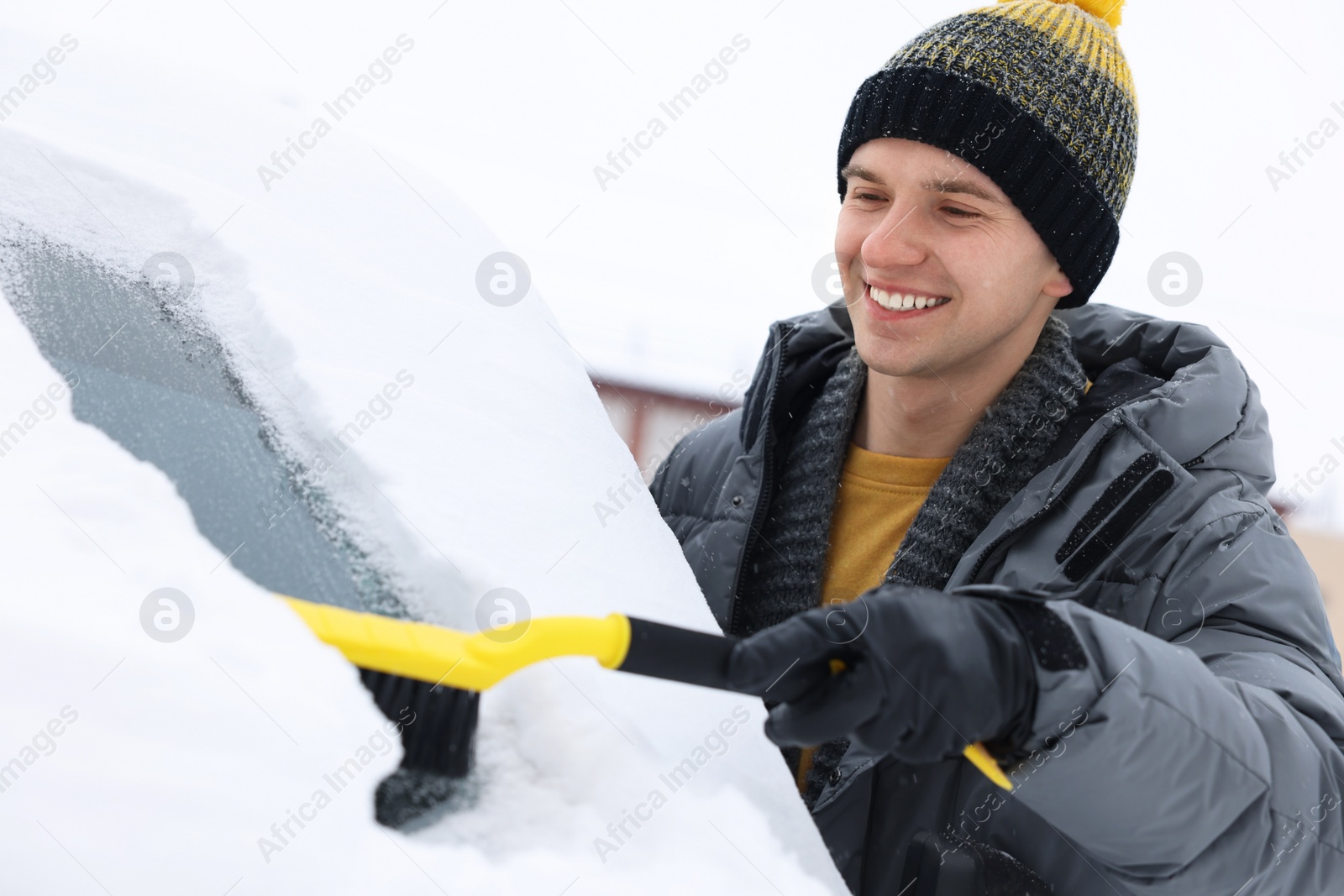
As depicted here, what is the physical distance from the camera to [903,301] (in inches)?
66.9

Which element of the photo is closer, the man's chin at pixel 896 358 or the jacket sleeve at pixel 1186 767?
the jacket sleeve at pixel 1186 767

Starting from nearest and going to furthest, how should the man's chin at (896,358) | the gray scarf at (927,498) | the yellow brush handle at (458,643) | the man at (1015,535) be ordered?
1. the yellow brush handle at (458,643)
2. the man at (1015,535)
3. the gray scarf at (927,498)
4. the man's chin at (896,358)

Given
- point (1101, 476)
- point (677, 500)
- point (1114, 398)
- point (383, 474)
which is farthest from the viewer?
point (677, 500)

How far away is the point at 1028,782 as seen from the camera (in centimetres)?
100

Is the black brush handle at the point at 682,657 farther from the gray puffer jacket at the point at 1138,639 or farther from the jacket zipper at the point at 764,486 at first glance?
the jacket zipper at the point at 764,486

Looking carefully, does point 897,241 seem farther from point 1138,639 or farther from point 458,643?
point 458,643

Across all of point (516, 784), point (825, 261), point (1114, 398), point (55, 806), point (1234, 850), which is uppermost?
point (1114, 398)

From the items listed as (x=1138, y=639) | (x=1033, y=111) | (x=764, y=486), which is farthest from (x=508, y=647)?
(x=1033, y=111)

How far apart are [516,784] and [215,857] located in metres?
0.24

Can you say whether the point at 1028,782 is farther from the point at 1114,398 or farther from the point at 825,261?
the point at 825,261

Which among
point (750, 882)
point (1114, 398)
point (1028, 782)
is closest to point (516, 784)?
point (750, 882)

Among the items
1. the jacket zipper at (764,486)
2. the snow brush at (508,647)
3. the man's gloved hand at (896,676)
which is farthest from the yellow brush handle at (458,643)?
the jacket zipper at (764,486)

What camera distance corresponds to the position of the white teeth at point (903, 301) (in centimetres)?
169

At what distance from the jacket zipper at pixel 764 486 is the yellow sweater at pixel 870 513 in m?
0.13
